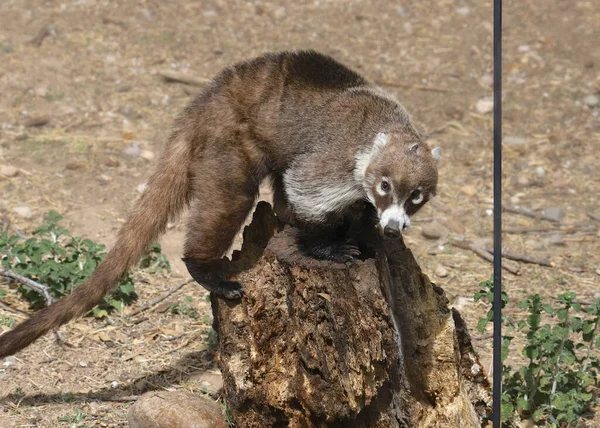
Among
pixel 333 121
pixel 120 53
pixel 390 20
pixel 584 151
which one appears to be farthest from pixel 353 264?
pixel 390 20

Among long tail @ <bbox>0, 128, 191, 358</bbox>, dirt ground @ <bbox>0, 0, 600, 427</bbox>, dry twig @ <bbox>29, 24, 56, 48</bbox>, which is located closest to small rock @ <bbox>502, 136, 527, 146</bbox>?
dirt ground @ <bbox>0, 0, 600, 427</bbox>

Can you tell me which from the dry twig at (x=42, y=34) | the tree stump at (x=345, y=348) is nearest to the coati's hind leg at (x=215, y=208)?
the tree stump at (x=345, y=348)

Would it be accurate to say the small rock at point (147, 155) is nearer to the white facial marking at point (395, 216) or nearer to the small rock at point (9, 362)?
the small rock at point (9, 362)

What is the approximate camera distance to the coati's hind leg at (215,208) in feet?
17.4

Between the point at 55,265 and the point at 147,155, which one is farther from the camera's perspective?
the point at 147,155

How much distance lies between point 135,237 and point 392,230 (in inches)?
70.6

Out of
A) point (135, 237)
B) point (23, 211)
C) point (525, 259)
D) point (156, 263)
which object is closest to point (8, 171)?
point (23, 211)

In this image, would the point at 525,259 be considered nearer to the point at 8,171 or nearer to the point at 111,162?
the point at 111,162

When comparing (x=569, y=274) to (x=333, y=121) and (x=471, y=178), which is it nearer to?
(x=471, y=178)

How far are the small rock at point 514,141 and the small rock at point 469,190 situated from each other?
1041mm

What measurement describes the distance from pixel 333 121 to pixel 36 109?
5.05 m

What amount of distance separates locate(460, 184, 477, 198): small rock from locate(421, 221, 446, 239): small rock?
756 millimetres

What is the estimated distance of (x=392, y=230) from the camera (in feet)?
15.0

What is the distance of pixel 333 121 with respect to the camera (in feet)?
17.5
